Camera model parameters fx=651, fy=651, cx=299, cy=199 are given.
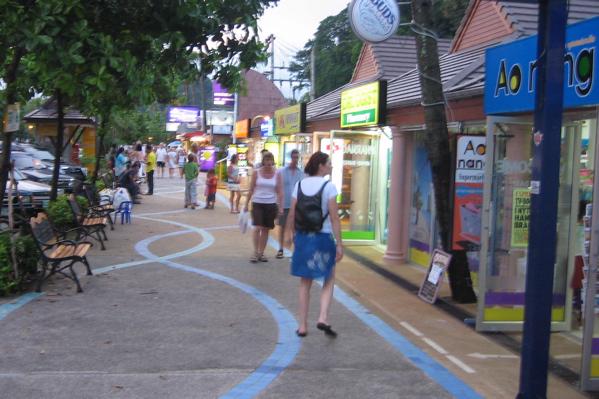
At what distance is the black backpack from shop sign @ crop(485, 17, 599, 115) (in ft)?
6.78

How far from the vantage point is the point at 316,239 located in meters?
6.25

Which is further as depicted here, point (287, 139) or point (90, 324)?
point (287, 139)

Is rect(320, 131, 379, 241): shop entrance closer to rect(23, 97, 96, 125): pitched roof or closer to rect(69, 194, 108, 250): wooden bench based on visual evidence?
rect(69, 194, 108, 250): wooden bench

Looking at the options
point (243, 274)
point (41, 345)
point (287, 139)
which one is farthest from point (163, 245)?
point (287, 139)

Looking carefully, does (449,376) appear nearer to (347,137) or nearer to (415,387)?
(415,387)

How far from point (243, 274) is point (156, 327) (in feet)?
9.91

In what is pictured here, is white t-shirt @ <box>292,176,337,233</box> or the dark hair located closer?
white t-shirt @ <box>292,176,337,233</box>

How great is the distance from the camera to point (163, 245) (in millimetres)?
11984

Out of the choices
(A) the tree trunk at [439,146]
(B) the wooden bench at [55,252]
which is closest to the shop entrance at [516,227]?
(A) the tree trunk at [439,146]

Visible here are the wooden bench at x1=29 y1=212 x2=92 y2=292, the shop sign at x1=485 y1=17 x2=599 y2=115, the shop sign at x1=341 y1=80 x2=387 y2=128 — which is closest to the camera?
the shop sign at x1=485 y1=17 x2=599 y2=115

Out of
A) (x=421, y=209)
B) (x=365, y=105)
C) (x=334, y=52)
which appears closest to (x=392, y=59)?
(x=365, y=105)

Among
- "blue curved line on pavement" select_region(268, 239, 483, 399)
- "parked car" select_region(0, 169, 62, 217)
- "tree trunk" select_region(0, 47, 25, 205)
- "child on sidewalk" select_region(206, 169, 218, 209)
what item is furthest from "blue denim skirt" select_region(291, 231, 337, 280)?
"child on sidewalk" select_region(206, 169, 218, 209)

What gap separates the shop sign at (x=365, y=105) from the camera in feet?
35.9

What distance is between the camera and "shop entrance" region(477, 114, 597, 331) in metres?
6.80
